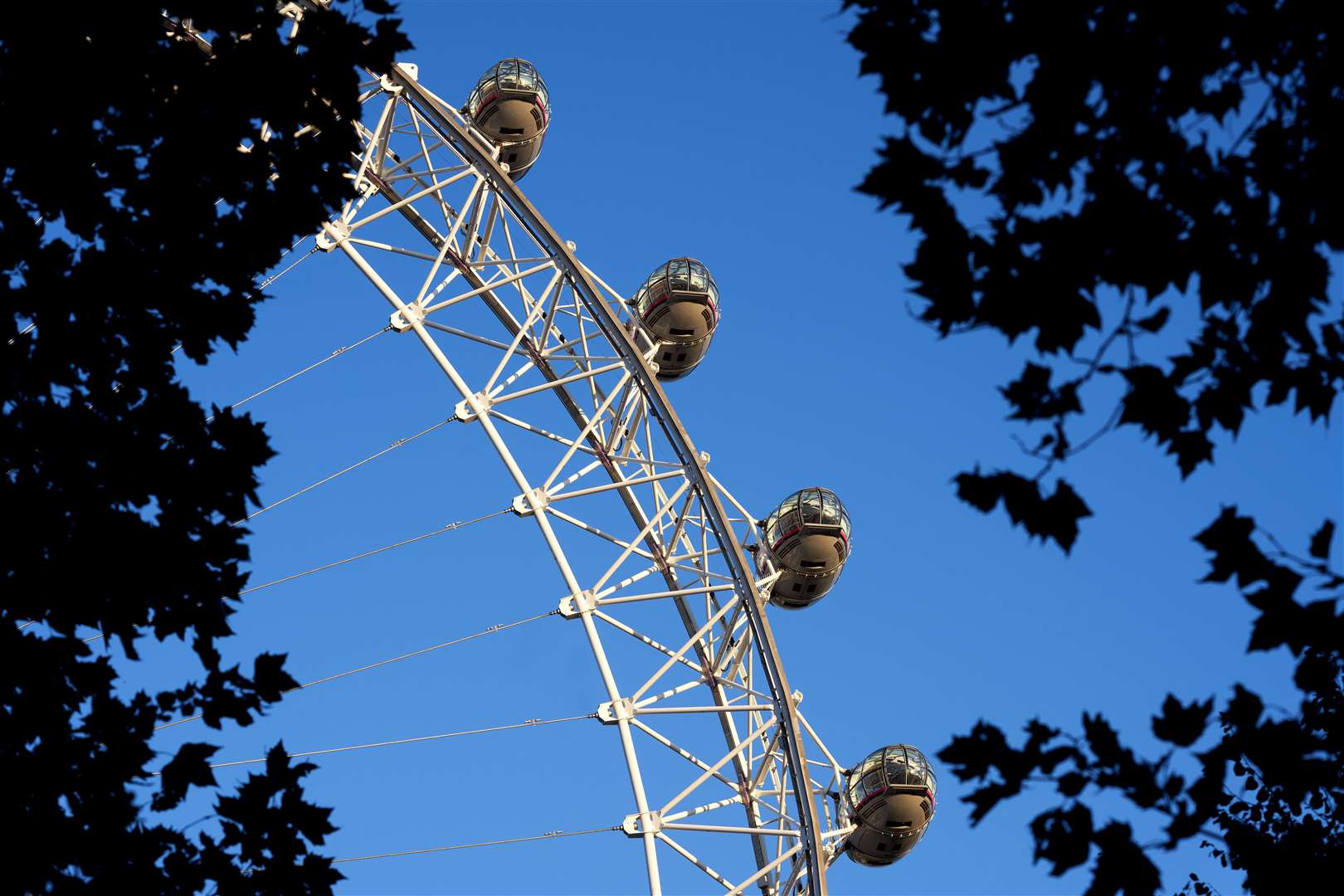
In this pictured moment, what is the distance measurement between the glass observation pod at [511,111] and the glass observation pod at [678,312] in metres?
2.73

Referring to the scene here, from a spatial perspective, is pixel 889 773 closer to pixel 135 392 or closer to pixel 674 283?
pixel 674 283

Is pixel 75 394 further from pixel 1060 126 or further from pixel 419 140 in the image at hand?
pixel 419 140

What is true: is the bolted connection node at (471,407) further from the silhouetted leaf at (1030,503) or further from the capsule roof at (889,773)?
the silhouetted leaf at (1030,503)

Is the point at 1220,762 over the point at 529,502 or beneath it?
beneath

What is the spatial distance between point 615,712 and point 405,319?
5991 mm

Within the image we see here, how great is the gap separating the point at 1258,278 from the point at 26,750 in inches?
274

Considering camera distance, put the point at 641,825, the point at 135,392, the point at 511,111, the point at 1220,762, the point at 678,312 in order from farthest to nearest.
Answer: the point at 511,111 → the point at 678,312 → the point at 641,825 → the point at 135,392 → the point at 1220,762

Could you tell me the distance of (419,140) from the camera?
23562mm

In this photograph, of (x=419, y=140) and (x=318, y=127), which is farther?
(x=419, y=140)

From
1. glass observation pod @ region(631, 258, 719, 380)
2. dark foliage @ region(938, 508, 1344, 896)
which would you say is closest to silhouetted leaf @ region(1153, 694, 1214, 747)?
dark foliage @ region(938, 508, 1344, 896)

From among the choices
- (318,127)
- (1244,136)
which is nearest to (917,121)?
(1244,136)

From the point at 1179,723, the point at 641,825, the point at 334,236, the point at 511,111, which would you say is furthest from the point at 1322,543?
the point at 511,111

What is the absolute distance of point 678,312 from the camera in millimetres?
23719

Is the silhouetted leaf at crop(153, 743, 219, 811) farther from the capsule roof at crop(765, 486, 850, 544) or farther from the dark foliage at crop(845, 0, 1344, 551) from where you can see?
the capsule roof at crop(765, 486, 850, 544)
